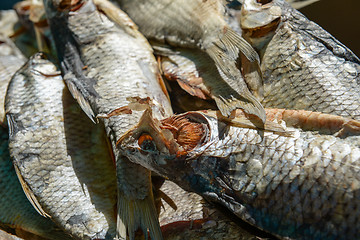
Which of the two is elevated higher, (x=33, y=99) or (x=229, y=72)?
(x=229, y=72)

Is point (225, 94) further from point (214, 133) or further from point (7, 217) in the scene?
point (7, 217)

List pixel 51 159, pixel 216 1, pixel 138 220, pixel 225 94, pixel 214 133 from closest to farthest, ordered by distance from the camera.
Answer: pixel 214 133 < pixel 138 220 < pixel 225 94 < pixel 51 159 < pixel 216 1

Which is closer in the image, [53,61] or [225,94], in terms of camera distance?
[225,94]

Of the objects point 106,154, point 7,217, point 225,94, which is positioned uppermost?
point 225,94

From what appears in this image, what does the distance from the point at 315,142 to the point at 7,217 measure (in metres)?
1.63

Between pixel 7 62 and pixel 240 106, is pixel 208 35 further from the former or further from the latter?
pixel 7 62

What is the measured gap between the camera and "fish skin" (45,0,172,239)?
1792 mm

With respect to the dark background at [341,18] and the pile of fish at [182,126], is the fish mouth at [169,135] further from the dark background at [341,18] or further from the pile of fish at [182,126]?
the dark background at [341,18]

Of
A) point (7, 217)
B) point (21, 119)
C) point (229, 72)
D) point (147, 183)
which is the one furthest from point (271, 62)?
point (7, 217)

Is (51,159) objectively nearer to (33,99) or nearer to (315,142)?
(33,99)

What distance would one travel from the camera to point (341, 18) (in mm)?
2508

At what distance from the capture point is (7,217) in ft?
7.25

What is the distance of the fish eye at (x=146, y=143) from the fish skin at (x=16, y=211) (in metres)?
0.77

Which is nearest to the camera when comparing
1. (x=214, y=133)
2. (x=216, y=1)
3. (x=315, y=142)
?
(x=315, y=142)
